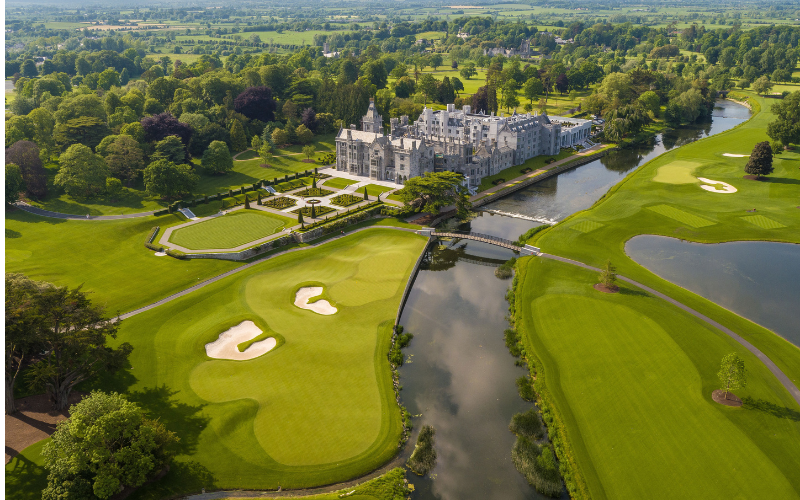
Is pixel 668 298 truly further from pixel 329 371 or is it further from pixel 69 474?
pixel 69 474

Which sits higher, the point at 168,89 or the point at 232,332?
the point at 168,89

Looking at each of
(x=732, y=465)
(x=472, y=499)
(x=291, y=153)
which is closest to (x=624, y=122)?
(x=291, y=153)

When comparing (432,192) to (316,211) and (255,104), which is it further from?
(255,104)

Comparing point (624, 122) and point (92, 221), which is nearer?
point (92, 221)

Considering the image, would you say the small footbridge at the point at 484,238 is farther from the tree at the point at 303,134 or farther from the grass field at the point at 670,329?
the tree at the point at 303,134

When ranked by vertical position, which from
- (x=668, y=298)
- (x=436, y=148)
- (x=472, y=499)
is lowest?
(x=472, y=499)

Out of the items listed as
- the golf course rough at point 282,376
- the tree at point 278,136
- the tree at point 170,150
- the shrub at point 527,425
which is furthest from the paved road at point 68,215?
the shrub at point 527,425

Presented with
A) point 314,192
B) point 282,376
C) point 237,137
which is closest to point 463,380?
point 282,376

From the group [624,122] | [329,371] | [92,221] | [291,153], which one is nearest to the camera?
[329,371]
